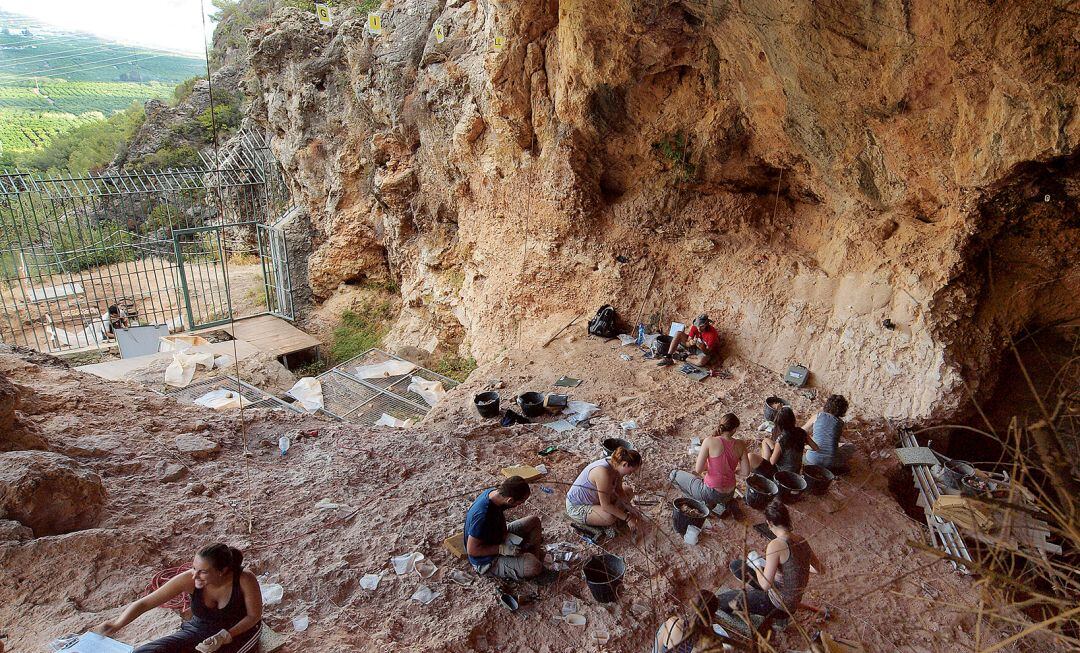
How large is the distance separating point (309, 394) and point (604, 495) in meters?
5.84

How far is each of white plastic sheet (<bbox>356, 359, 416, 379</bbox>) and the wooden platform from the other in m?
2.43

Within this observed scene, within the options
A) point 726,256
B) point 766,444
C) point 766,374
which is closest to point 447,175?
point 726,256

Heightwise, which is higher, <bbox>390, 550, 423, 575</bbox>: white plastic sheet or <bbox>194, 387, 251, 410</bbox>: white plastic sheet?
<bbox>390, 550, 423, 575</bbox>: white plastic sheet

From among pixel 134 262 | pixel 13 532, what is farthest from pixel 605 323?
pixel 134 262

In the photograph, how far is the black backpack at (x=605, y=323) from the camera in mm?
7934

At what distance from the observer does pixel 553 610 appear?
12.0 feet

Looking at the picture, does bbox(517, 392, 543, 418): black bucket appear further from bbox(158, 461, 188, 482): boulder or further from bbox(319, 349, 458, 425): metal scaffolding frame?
bbox(158, 461, 188, 482): boulder

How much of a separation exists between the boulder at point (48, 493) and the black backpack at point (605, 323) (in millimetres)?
5582

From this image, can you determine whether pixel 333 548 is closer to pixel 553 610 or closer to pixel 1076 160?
pixel 553 610

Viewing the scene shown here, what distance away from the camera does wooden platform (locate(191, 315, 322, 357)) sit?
36.8 feet

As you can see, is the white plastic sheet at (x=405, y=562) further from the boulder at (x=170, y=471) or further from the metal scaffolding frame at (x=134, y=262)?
the metal scaffolding frame at (x=134, y=262)

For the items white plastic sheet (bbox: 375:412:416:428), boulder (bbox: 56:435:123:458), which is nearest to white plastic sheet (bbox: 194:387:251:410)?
white plastic sheet (bbox: 375:412:416:428)

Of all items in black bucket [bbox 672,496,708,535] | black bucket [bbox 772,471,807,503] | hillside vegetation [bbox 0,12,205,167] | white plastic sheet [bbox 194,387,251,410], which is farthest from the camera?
hillside vegetation [bbox 0,12,205,167]

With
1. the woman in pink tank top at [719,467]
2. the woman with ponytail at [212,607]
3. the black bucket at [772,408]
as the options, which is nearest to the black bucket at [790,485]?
the woman in pink tank top at [719,467]
